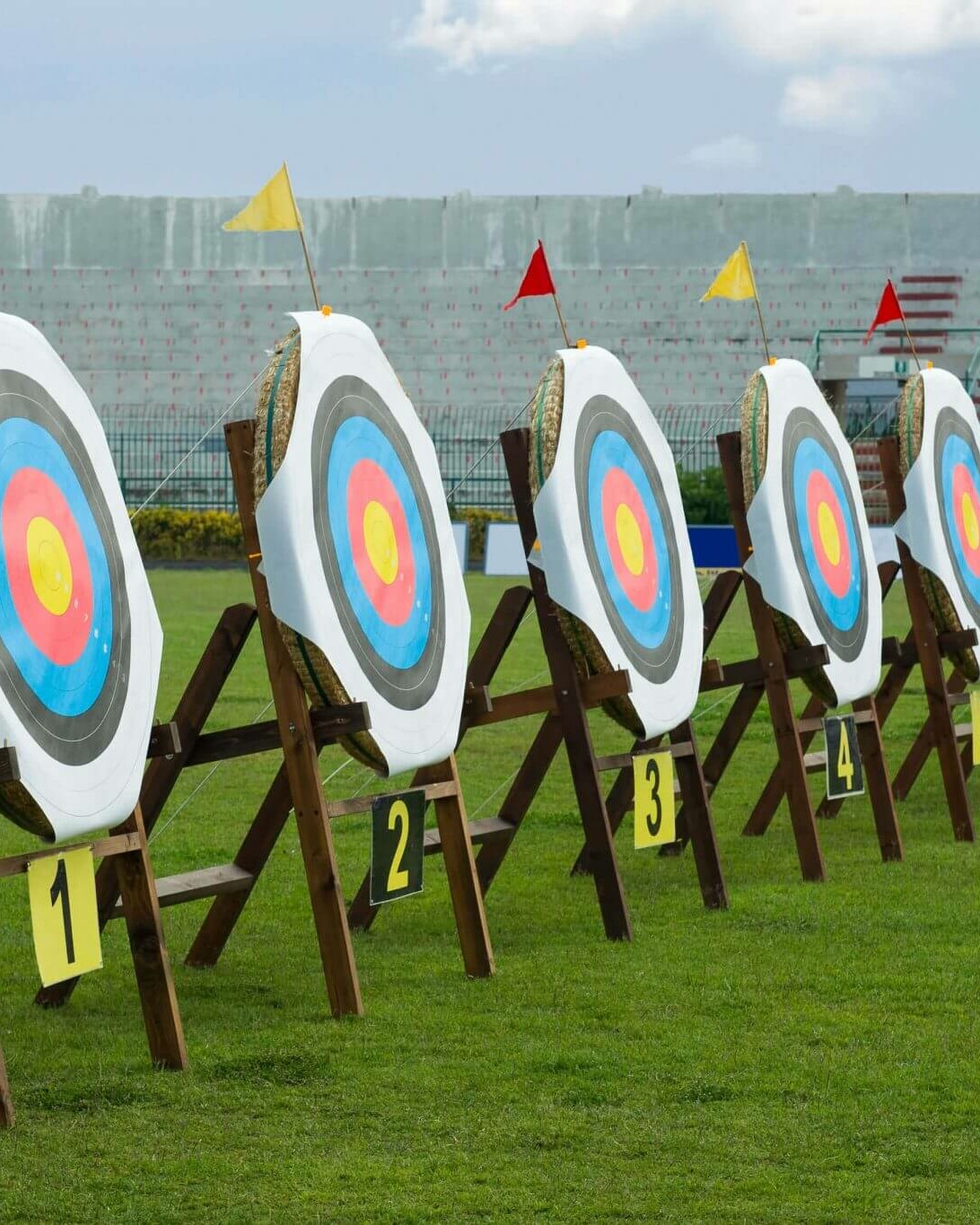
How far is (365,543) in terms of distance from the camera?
4469mm

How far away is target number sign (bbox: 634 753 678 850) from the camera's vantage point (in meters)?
5.11

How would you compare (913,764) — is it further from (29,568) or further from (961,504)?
(29,568)

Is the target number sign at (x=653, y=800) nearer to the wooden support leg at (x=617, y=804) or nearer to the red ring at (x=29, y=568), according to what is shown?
the wooden support leg at (x=617, y=804)

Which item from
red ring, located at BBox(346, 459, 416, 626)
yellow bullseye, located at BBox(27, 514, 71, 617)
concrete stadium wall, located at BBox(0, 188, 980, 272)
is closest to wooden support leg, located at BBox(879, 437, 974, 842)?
red ring, located at BBox(346, 459, 416, 626)

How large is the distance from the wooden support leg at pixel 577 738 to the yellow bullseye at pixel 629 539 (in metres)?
0.41

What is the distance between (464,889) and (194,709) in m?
0.82

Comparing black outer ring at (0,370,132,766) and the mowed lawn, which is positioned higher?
black outer ring at (0,370,132,766)

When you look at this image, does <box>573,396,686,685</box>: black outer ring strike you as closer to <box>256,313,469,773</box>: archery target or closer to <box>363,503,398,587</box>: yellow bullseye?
<box>256,313,469,773</box>: archery target

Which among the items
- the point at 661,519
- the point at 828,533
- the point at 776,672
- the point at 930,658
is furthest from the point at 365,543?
the point at 930,658

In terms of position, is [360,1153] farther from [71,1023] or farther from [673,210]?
[673,210]

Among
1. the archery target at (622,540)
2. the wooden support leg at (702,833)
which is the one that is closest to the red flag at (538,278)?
the archery target at (622,540)

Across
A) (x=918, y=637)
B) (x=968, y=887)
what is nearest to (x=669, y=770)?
(x=968, y=887)

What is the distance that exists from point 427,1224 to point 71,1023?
1.56m

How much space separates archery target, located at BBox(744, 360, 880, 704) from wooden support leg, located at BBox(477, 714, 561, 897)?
1.06 m
